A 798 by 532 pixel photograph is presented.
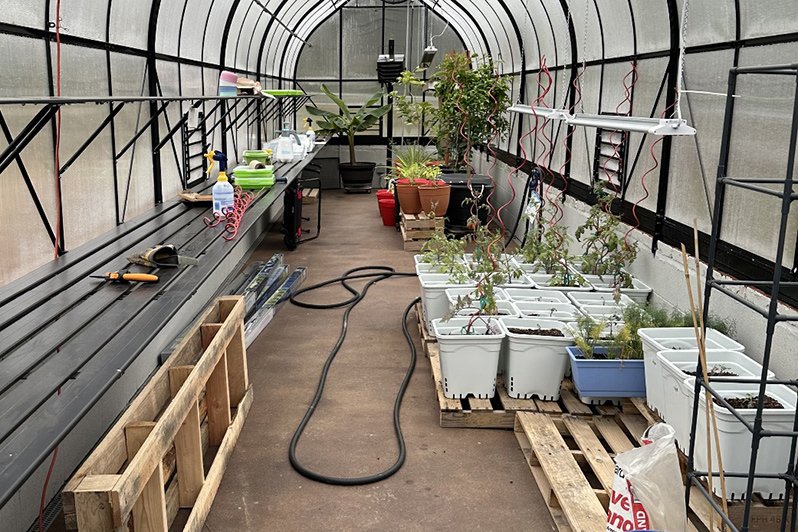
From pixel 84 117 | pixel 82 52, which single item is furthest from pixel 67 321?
pixel 82 52

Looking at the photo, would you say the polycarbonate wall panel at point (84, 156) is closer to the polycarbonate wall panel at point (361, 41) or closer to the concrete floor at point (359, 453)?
the concrete floor at point (359, 453)

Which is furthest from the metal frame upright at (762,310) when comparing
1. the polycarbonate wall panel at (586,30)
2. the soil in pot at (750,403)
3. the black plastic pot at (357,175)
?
the black plastic pot at (357,175)

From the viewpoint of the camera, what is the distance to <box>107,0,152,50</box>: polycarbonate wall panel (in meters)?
4.10

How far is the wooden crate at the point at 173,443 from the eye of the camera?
1980 millimetres

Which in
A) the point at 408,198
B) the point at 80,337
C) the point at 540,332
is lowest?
the point at 540,332

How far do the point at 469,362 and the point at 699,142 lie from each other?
1.80m

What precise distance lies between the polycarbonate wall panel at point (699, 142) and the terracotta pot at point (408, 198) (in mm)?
4390

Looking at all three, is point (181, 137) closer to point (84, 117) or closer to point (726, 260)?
point (84, 117)

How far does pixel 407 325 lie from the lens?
5547mm

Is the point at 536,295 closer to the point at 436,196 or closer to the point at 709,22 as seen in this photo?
the point at 709,22

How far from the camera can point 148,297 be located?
2723 millimetres

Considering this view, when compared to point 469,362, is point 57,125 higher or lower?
higher

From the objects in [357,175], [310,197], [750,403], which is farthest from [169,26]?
[357,175]

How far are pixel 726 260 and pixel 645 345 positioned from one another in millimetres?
728
